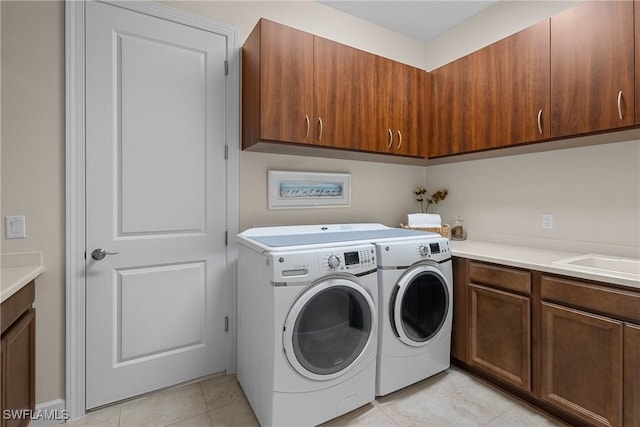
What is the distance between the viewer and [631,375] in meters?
1.34

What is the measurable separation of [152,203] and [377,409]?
1.83 metres

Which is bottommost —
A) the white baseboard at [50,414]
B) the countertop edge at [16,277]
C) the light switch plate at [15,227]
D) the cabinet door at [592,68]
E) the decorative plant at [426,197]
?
the white baseboard at [50,414]

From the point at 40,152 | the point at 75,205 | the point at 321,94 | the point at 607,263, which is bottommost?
the point at 607,263

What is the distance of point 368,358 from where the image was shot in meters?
1.72

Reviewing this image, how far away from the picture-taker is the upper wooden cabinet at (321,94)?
1828 mm

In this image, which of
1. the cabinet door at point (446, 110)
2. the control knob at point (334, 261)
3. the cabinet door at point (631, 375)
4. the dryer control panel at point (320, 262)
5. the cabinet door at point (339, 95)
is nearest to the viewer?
the cabinet door at point (631, 375)

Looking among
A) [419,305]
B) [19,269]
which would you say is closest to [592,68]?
[419,305]

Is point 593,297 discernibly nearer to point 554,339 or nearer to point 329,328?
Answer: point 554,339

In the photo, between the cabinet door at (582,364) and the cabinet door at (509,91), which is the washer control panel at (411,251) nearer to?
the cabinet door at (582,364)

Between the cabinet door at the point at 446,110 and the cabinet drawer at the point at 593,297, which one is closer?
the cabinet drawer at the point at 593,297

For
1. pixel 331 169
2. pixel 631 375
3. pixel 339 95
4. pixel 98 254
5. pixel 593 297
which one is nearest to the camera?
pixel 631 375

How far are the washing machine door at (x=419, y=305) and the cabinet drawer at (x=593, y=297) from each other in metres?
0.57

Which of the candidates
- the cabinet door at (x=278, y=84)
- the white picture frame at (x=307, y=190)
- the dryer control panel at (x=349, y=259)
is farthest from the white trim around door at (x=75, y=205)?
the dryer control panel at (x=349, y=259)

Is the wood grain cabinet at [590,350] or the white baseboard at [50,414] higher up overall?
the wood grain cabinet at [590,350]
